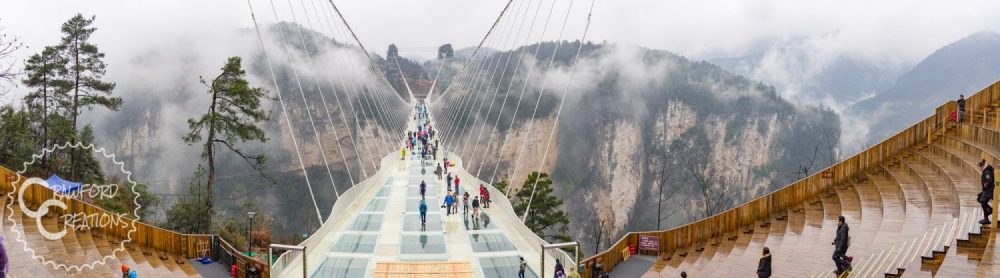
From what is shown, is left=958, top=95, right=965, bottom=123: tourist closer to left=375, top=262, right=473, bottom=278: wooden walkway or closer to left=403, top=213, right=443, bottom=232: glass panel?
left=375, top=262, right=473, bottom=278: wooden walkway

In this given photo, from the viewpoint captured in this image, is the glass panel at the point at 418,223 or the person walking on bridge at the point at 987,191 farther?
the glass panel at the point at 418,223

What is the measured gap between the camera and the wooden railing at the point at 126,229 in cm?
1375

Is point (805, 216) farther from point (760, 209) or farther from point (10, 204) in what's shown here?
point (10, 204)

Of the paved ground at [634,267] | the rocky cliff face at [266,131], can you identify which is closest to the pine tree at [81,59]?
the paved ground at [634,267]

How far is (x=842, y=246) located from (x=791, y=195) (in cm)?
719

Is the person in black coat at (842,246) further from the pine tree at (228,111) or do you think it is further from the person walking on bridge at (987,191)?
the pine tree at (228,111)

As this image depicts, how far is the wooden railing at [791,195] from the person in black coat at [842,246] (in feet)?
18.4

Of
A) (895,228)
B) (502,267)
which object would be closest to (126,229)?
(502,267)

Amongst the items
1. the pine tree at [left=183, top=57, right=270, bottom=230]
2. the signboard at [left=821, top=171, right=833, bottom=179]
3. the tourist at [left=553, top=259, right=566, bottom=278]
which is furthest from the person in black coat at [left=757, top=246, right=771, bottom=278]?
the pine tree at [left=183, top=57, right=270, bottom=230]

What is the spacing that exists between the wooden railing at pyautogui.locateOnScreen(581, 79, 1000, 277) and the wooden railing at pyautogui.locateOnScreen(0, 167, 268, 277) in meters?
8.78

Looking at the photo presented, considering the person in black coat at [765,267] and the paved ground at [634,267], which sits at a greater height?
the person in black coat at [765,267]

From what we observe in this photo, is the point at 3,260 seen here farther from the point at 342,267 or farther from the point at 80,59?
the point at 80,59

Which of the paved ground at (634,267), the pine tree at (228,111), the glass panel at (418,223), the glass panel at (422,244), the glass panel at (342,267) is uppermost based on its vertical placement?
the pine tree at (228,111)

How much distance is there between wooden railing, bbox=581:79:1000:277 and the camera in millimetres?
16109
